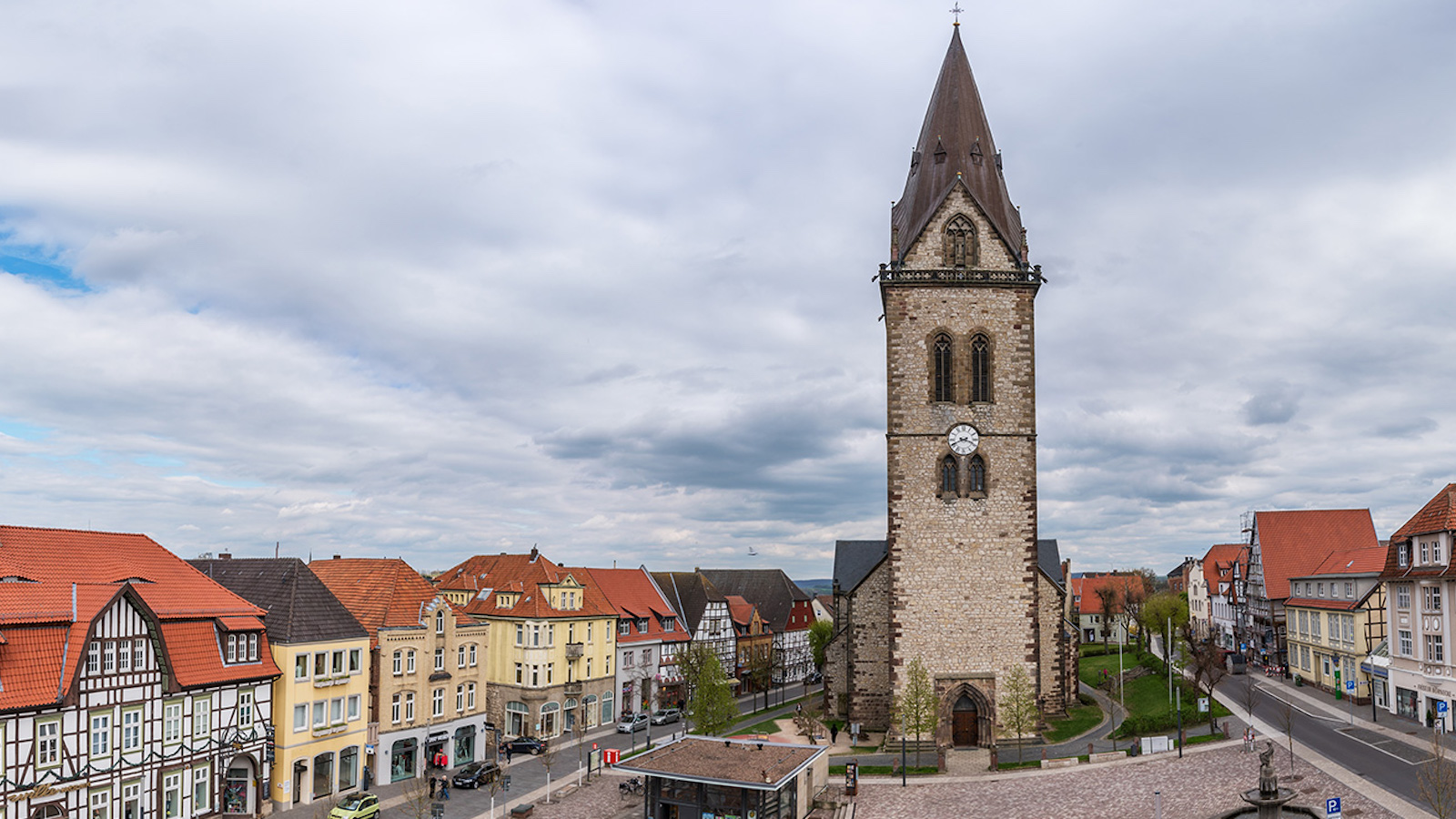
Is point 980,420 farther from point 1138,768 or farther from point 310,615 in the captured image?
point 310,615

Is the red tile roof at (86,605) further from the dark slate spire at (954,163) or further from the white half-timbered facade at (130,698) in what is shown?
the dark slate spire at (954,163)

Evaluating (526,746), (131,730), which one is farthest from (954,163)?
(131,730)

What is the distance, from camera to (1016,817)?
31.7 m

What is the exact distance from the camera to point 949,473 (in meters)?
43.8

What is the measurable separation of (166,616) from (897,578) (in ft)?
91.3

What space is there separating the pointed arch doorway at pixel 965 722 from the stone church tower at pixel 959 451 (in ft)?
0.17

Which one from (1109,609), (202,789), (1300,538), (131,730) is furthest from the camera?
(1109,609)

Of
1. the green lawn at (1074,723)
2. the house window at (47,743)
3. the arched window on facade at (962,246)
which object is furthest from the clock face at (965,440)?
the house window at (47,743)

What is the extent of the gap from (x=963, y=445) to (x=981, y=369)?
11.7 feet

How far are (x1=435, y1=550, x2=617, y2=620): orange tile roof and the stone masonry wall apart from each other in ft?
76.9

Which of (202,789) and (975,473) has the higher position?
(975,473)

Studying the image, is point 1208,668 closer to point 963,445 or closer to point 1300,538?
point 963,445

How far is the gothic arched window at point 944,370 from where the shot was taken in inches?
1748

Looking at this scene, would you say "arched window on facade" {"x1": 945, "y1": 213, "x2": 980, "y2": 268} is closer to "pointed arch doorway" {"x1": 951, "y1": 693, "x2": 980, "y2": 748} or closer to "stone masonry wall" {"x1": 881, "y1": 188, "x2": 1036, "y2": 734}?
"stone masonry wall" {"x1": 881, "y1": 188, "x2": 1036, "y2": 734}
